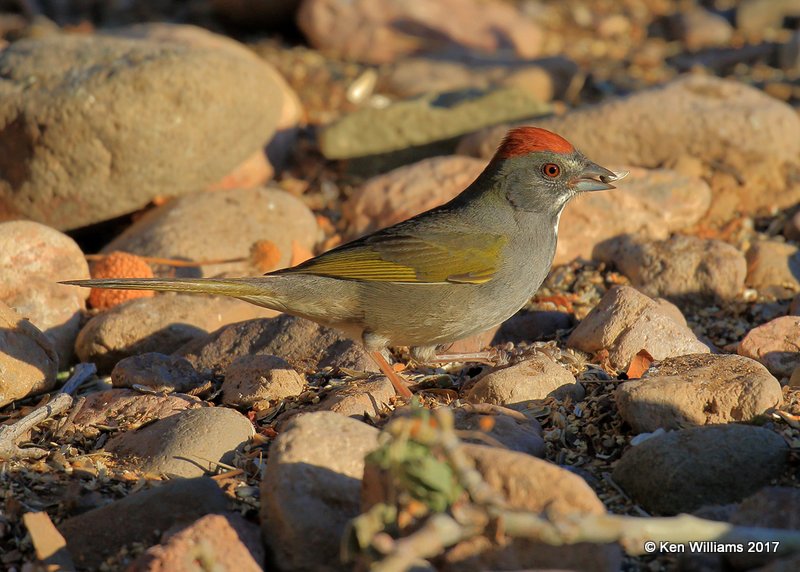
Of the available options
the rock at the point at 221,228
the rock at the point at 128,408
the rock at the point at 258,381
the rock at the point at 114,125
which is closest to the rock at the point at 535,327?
the rock at the point at 258,381

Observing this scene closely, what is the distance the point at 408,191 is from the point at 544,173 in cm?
191

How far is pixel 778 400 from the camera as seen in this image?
4.20 m

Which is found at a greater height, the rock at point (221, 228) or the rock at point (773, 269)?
the rock at point (773, 269)

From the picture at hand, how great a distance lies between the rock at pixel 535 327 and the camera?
19.5 ft

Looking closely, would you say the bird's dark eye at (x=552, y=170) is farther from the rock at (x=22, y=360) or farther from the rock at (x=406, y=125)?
the rock at (x=406, y=125)

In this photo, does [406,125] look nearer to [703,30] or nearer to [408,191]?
[408,191]

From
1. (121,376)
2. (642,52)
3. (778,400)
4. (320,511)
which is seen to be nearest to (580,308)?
(778,400)

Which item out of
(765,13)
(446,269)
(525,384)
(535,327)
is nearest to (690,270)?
(535,327)

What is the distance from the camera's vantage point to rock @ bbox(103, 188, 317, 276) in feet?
22.2

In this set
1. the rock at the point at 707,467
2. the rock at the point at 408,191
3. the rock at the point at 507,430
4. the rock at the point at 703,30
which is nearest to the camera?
the rock at the point at 707,467

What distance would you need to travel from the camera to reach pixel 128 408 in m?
4.81

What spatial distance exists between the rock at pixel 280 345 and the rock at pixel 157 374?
0.18m

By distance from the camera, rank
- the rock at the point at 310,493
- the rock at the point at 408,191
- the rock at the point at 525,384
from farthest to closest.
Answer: the rock at the point at 408,191 < the rock at the point at 525,384 < the rock at the point at 310,493

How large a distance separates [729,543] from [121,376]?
3134 millimetres
